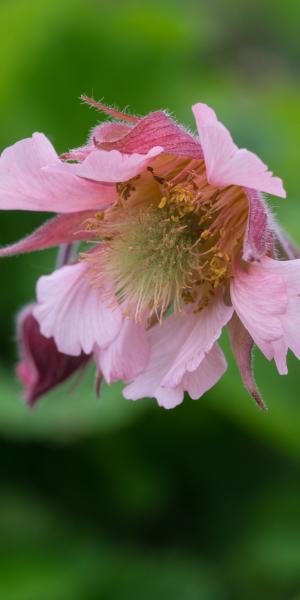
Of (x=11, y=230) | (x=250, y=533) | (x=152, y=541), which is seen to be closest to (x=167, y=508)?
(x=152, y=541)

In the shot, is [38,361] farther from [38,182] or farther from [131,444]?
[131,444]

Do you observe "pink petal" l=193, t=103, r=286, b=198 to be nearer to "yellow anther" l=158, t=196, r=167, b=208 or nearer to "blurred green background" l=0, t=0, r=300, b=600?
"yellow anther" l=158, t=196, r=167, b=208

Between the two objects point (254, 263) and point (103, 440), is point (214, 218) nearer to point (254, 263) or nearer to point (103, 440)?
point (254, 263)

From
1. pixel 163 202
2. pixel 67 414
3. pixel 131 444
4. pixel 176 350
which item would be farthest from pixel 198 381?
pixel 131 444

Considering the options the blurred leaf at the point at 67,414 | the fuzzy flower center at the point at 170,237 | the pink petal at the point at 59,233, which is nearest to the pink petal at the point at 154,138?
the fuzzy flower center at the point at 170,237

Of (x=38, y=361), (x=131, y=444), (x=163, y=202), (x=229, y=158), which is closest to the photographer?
(x=229, y=158)

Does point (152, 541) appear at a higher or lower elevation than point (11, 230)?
lower

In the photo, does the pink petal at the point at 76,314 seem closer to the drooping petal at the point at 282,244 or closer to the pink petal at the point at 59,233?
the pink petal at the point at 59,233
